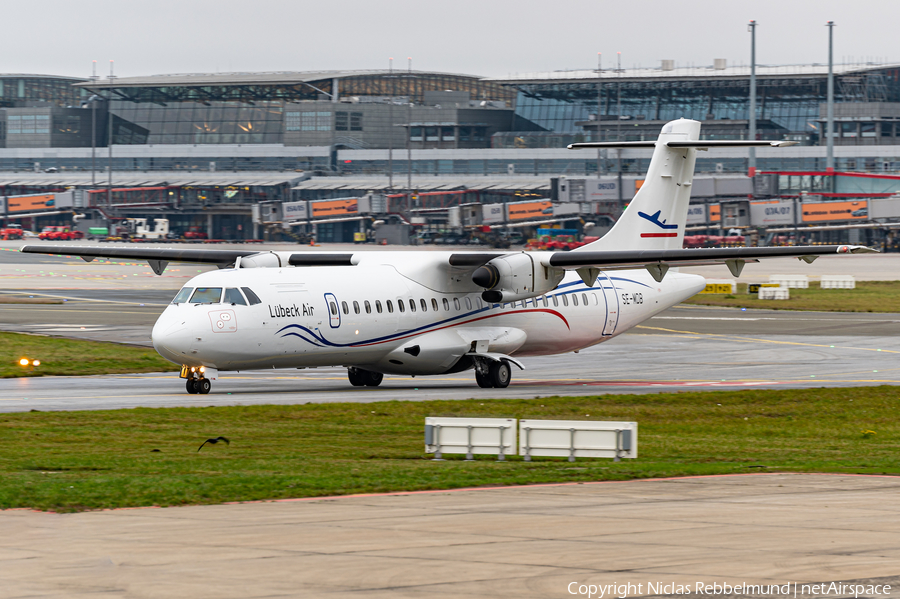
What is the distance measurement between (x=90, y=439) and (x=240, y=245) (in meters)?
115

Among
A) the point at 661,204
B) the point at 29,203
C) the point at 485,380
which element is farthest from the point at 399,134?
the point at 485,380

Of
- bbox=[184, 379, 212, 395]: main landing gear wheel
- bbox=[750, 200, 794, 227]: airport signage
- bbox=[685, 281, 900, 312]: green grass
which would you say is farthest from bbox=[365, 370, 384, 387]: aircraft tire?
bbox=[750, 200, 794, 227]: airport signage

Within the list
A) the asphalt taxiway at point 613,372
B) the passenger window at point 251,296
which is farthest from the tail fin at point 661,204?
the passenger window at point 251,296

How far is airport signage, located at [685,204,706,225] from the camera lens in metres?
120

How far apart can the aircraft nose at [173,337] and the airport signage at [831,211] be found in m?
101

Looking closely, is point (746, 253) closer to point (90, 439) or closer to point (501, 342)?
point (501, 342)

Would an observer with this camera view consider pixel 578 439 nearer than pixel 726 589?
No

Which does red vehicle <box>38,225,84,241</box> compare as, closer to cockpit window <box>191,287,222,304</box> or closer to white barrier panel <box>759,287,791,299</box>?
white barrier panel <box>759,287,791,299</box>

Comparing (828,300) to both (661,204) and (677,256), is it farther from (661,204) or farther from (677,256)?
(677,256)

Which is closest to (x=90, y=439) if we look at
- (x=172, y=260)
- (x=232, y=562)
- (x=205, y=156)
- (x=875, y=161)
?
(x=232, y=562)

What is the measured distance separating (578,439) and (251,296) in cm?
1220

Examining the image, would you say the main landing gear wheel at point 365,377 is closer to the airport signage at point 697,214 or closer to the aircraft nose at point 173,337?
the aircraft nose at point 173,337

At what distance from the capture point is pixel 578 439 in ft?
64.2

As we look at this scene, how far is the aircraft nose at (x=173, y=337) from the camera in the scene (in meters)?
27.5
